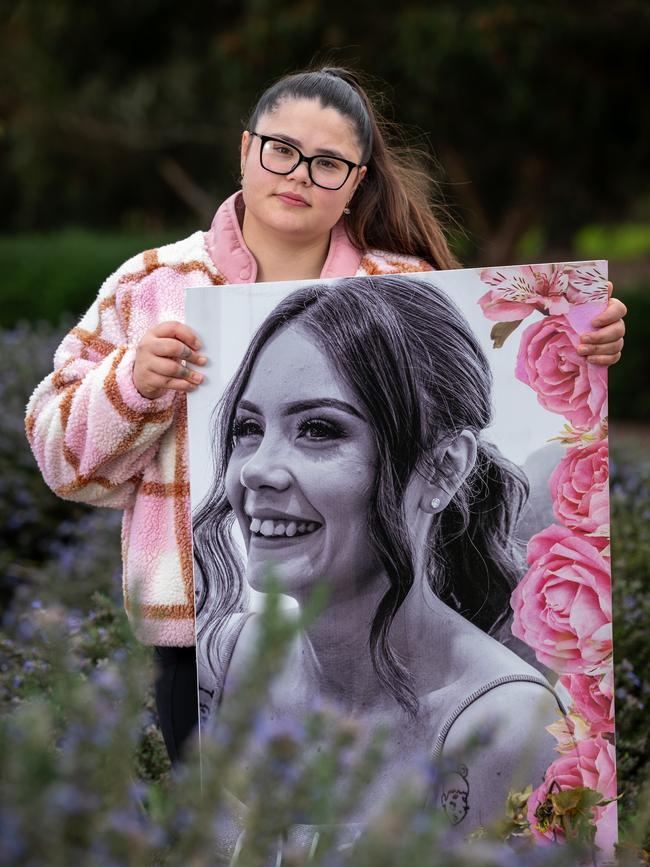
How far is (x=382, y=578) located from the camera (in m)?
2.10

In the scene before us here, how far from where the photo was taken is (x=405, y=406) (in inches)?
82.4

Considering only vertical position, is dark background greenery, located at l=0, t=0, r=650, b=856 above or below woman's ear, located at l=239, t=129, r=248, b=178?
above

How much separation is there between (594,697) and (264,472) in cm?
71

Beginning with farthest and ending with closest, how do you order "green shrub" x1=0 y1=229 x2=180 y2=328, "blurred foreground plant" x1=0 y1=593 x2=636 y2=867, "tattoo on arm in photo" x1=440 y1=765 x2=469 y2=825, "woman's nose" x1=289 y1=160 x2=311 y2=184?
1. "green shrub" x1=0 y1=229 x2=180 y2=328
2. "woman's nose" x1=289 y1=160 x2=311 y2=184
3. "tattoo on arm in photo" x1=440 y1=765 x2=469 y2=825
4. "blurred foreground plant" x1=0 y1=593 x2=636 y2=867

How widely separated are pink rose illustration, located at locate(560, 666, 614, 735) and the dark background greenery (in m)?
1.34

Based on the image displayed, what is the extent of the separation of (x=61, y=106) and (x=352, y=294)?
1289cm

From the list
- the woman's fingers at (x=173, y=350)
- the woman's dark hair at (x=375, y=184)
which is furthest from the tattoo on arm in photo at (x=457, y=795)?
the woman's dark hair at (x=375, y=184)

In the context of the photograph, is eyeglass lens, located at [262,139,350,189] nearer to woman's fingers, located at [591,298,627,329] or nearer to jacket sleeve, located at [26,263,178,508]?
jacket sleeve, located at [26,263,178,508]

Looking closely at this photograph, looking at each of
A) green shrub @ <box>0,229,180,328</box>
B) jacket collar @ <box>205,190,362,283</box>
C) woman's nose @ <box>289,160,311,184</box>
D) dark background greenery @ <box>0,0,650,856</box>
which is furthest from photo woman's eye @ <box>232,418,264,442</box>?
green shrub @ <box>0,229,180,328</box>

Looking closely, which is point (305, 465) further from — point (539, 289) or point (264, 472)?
point (539, 289)

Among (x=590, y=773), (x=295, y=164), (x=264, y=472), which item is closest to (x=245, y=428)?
(x=264, y=472)

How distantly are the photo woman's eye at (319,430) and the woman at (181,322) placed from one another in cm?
21

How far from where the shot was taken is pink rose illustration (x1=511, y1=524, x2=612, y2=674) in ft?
6.86

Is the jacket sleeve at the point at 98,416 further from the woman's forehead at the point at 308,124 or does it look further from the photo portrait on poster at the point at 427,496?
the woman's forehead at the point at 308,124
